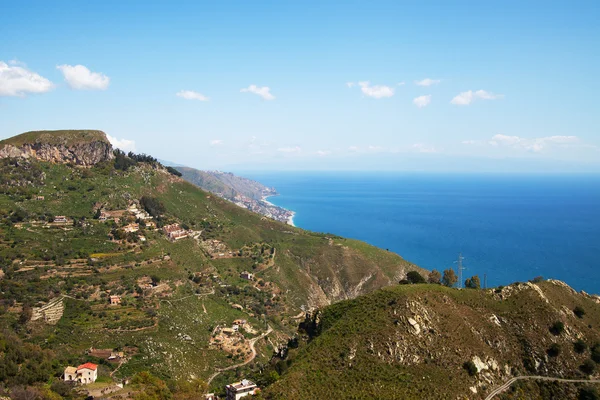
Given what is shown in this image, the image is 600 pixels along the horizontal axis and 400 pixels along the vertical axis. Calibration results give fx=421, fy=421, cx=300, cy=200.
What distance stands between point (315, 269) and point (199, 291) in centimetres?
3121

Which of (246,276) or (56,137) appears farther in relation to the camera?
(56,137)

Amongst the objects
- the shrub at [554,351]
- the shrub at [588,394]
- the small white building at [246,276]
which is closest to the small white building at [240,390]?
the shrub at [554,351]

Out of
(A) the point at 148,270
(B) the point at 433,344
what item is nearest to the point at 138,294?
(A) the point at 148,270

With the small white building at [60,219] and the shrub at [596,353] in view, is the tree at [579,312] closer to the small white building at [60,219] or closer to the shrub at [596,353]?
the shrub at [596,353]

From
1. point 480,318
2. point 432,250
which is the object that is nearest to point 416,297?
point 480,318

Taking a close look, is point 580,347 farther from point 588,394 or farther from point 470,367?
point 470,367

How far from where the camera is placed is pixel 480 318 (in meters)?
40.7

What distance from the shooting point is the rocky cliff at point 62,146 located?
97206 mm

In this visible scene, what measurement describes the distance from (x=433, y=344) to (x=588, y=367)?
46.2ft

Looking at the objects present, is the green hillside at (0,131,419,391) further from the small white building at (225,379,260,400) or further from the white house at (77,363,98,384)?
the small white building at (225,379,260,400)

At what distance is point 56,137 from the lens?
335 feet

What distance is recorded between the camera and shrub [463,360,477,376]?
35.5 m

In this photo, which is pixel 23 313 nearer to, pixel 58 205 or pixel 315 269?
pixel 58 205

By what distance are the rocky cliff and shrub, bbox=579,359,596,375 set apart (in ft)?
341
